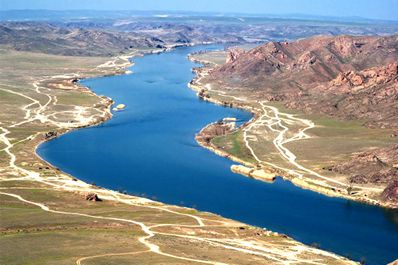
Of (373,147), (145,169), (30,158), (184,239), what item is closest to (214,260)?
(184,239)

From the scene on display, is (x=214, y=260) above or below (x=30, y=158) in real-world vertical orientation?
above

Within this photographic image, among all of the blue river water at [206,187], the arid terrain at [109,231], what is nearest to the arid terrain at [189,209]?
the arid terrain at [109,231]

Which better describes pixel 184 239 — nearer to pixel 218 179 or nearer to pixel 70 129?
pixel 218 179

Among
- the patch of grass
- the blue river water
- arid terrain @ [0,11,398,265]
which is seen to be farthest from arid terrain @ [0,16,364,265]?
the patch of grass

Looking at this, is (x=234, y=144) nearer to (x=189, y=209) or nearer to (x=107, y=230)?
(x=189, y=209)

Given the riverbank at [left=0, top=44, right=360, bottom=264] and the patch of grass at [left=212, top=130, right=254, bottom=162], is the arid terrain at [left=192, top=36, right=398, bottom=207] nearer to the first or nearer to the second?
the patch of grass at [left=212, top=130, right=254, bottom=162]

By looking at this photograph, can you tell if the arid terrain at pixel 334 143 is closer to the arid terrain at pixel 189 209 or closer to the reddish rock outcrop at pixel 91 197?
the arid terrain at pixel 189 209
